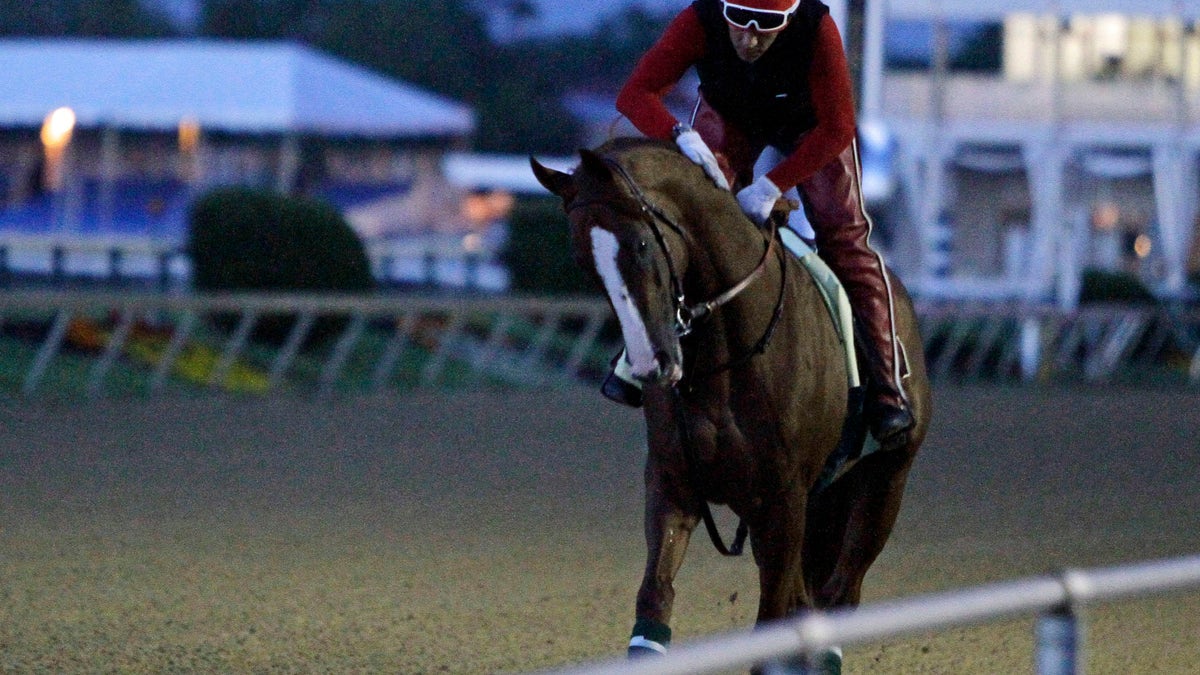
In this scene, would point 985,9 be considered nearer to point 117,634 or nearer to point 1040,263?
point 1040,263

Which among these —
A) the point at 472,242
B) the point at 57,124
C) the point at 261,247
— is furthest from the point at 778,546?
the point at 472,242

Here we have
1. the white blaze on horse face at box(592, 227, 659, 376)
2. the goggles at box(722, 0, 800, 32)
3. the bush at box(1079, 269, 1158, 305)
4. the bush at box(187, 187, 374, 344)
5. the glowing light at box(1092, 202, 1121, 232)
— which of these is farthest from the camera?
the glowing light at box(1092, 202, 1121, 232)

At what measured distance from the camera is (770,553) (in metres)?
4.61

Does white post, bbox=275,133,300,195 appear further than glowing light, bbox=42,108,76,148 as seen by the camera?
Yes

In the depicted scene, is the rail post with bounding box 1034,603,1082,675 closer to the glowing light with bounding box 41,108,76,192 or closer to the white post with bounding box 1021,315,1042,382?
the white post with bounding box 1021,315,1042,382

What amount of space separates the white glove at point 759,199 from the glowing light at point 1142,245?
2863 cm

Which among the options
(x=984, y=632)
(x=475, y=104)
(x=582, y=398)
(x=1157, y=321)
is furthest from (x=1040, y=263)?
(x=475, y=104)

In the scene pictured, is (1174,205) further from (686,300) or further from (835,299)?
(686,300)

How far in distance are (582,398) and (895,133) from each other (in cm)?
1155

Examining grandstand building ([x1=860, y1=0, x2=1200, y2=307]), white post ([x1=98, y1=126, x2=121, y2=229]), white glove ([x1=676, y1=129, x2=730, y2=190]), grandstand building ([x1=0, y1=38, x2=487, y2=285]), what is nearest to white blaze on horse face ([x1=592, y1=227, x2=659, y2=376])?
white glove ([x1=676, y1=129, x2=730, y2=190])

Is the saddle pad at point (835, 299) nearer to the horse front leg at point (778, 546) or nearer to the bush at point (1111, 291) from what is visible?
the horse front leg at point (778, 546)

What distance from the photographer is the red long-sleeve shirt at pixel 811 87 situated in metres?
4.89

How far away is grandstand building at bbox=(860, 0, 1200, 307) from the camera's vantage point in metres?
23.2

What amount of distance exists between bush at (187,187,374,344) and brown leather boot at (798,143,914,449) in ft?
35.4
